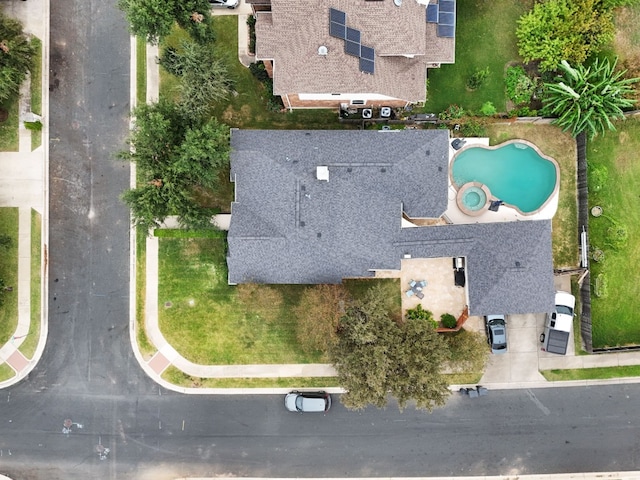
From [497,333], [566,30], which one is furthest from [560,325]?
[566,30]

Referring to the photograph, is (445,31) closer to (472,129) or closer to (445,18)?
(445,18)

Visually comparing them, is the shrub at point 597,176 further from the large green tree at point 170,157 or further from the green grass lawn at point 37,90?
the green grass lawn at point 37,90

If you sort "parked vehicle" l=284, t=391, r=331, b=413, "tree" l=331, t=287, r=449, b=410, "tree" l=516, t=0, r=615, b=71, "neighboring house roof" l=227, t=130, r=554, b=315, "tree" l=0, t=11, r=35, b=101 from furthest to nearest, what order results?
"parked vehicle" l=284, t=391, r=331, b=413 → "tree" l=516, t=0, r=615, b=71 → "neighboring house roof" l=227, t=130, r=554, b=315 → "tree" l=0, t=11, r=35, b=101 → "tree" l=331, t=287, r=449, b=410

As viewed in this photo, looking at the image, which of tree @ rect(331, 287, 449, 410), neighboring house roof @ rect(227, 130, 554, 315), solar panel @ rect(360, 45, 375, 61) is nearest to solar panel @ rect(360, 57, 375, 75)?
solar panel @ rect(360, 45, 375, 61)

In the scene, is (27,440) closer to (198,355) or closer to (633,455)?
(198,355)

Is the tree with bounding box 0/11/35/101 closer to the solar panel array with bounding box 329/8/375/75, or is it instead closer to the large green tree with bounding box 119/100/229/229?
the large green tree with bounding box 119/100/229/229

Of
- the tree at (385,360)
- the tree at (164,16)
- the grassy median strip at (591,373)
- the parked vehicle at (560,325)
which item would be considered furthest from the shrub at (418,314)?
the tree at (164,16)
